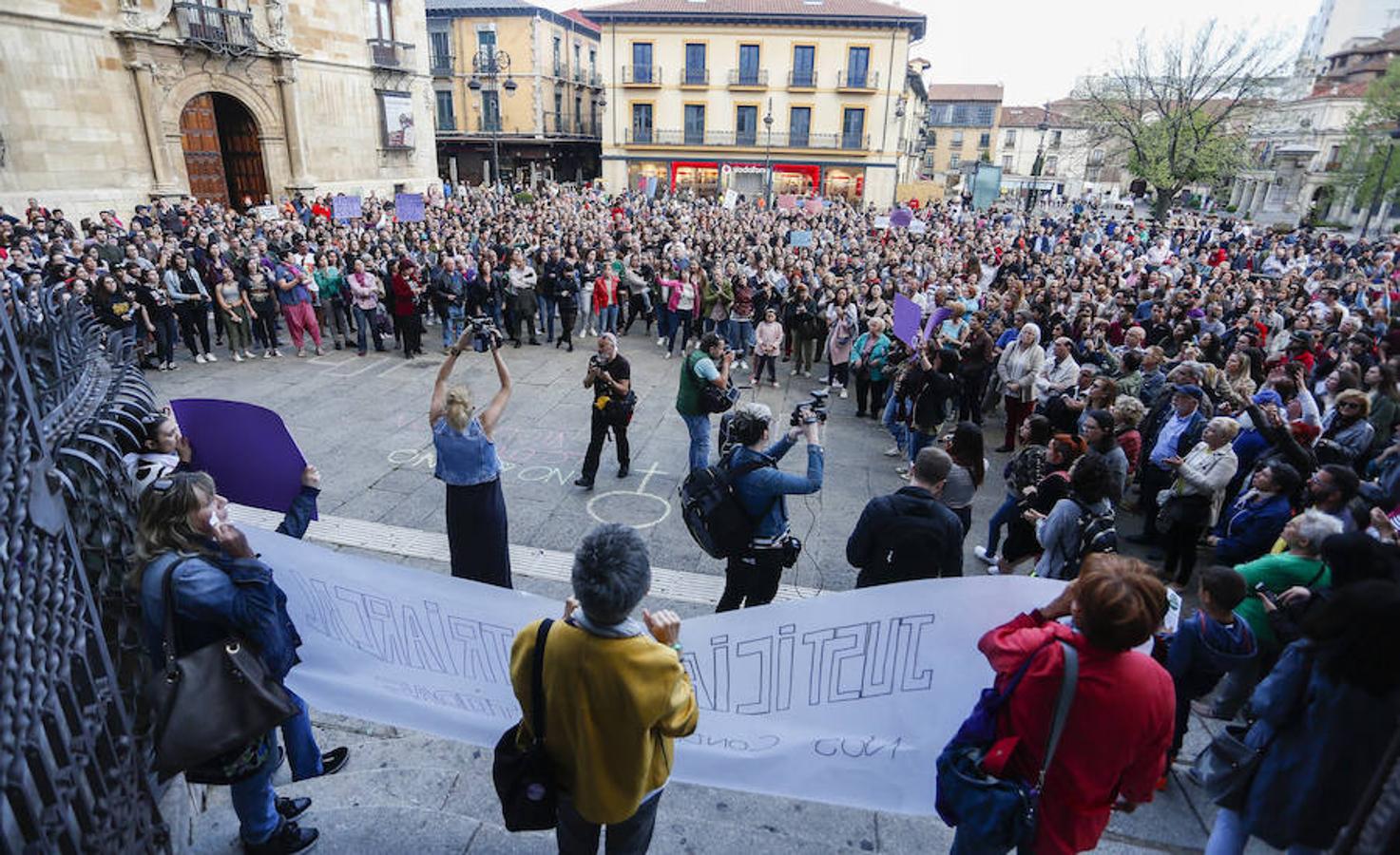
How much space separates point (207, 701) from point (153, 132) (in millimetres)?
25229

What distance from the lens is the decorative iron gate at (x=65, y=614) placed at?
181 cm

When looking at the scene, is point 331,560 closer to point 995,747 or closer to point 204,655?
point 204,655

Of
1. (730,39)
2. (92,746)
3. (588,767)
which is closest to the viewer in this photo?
(92,746)

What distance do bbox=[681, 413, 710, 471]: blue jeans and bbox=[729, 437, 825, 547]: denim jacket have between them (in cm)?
284

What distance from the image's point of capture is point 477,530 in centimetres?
486

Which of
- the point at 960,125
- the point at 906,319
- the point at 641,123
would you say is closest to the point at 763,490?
the point at 906,319

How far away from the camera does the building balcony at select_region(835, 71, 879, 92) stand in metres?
43.1

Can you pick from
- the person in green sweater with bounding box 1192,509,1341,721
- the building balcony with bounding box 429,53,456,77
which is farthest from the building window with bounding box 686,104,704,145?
the person in green sweater with bounding box 1192,509,1341,721

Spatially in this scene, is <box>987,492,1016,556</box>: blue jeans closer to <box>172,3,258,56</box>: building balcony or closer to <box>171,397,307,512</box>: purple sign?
<box>171,397,307,512</box>: purple sign

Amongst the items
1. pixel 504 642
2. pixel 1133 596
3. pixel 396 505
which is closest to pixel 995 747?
pixel 1133 596

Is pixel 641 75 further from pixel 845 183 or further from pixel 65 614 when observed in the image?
pixel 65 614

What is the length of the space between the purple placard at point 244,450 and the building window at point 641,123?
46.0 m

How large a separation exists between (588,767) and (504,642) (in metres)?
1.17

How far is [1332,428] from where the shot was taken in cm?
677
